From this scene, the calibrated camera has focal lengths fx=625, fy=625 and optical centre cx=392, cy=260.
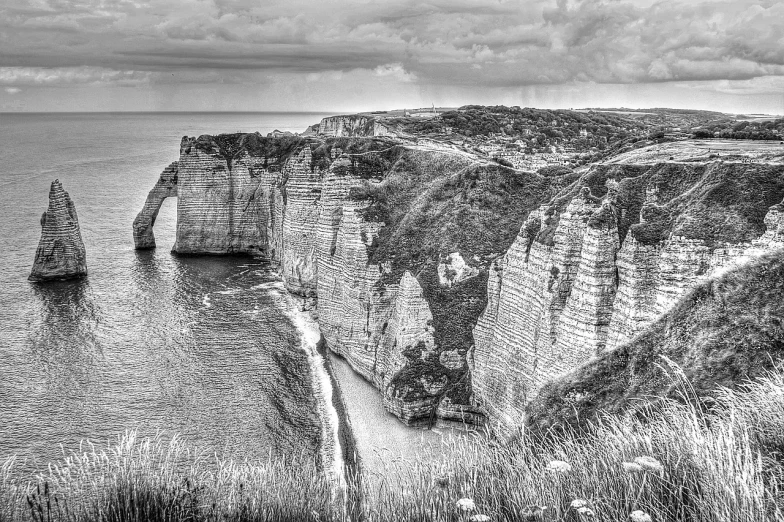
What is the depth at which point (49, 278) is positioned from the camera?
231 feet

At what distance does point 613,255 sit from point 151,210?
72862mm

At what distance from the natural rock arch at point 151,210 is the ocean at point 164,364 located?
86.0 inches

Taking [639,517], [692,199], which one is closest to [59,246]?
[692,199]

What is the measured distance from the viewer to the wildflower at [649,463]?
11117 millimetres

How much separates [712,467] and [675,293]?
18.5 meters

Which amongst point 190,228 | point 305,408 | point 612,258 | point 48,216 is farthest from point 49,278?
point 612,258

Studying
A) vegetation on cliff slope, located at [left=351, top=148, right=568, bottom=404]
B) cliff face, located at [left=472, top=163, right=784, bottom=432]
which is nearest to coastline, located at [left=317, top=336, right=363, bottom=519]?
vegetation on cliff slope, located at [left=351, top=148, right=568, bottom=404]

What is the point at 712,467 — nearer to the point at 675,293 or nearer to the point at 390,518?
the point at 390,518

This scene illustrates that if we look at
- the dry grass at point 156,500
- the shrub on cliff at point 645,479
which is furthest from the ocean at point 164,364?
the shrub on cliff at point 645,479

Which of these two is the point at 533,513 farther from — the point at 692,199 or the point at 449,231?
the point at 449,231

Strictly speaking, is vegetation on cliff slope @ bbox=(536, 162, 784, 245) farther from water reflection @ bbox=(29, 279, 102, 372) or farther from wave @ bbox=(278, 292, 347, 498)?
water reflection @ bbox=(29, 279, 102, 372)

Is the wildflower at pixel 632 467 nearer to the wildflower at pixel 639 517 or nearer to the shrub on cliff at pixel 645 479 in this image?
the shrub on cliff at pixel 645 479

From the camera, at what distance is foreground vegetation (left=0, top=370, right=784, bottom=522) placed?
1086cm

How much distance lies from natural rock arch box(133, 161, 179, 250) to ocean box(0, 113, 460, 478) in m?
2.18
